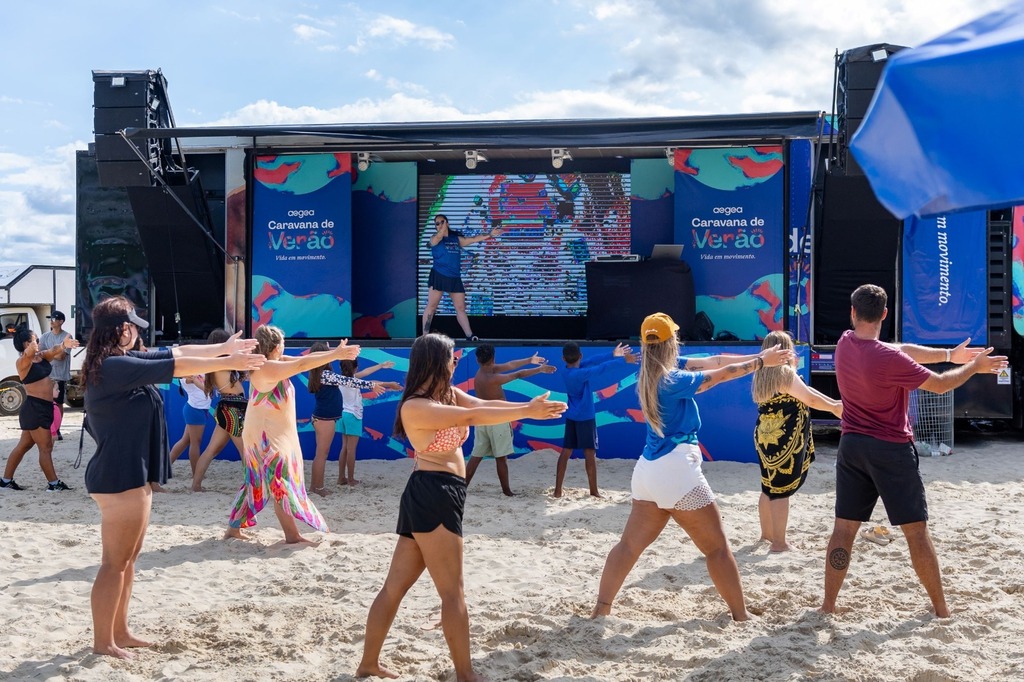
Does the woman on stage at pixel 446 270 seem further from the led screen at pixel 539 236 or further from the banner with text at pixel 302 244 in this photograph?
the banner with text at pixel 302 244

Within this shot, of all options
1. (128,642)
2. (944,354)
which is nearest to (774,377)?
(944,354)

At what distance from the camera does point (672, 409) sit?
4203 mm

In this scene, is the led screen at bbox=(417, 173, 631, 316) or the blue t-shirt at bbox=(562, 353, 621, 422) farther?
the led screen at bbox=(417, 173, 631, 316)

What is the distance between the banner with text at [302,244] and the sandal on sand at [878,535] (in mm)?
6958

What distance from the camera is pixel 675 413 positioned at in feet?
13.8

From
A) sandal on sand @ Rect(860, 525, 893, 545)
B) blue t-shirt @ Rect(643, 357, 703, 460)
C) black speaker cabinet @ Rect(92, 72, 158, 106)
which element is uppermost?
black speaker cabinet @ Rect(92, 72, 158, 106)

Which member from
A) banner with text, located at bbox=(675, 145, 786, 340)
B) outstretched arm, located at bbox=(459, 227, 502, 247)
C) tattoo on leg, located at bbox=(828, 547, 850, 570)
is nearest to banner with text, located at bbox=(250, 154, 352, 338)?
outstretched arm, located at bbox=(459, 227, 502, 247)

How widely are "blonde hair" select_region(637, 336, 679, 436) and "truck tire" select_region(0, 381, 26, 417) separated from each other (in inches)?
561

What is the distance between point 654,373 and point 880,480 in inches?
46.8

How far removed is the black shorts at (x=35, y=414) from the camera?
8211mm

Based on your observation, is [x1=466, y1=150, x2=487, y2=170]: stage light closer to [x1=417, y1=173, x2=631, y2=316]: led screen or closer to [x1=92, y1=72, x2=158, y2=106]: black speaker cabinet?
[x1=417, y1=173, x2=631, y2=316]: led screen

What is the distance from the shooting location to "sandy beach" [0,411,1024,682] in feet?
13.2

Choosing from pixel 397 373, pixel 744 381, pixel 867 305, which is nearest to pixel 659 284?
pixel 744 381

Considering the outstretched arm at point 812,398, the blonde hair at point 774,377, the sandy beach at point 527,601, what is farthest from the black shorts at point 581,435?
the outstretched arm at point 812,398
